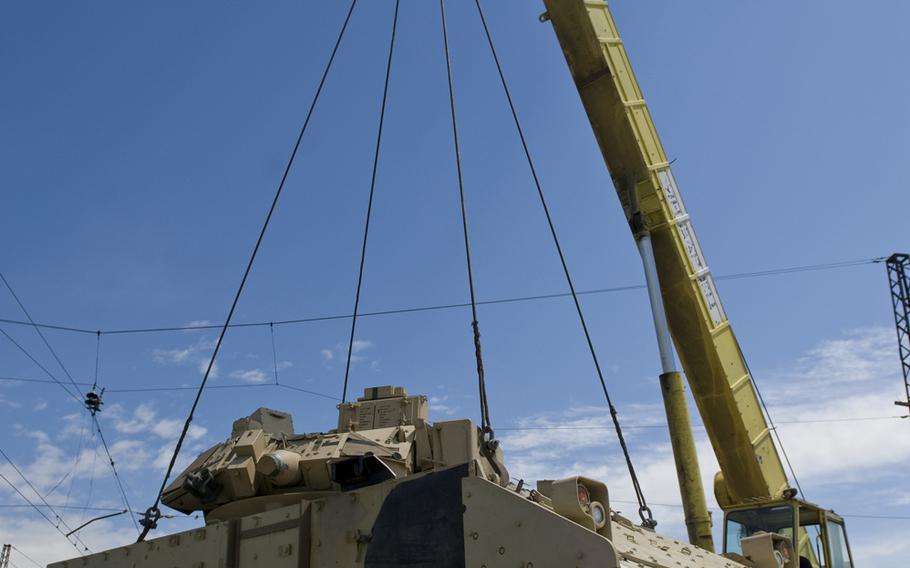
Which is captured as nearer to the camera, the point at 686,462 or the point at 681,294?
the point at 686,462

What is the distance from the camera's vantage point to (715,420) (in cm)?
1323

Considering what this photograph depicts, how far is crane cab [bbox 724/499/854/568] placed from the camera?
12.2m

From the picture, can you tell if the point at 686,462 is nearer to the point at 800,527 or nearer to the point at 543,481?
the point at 800,527

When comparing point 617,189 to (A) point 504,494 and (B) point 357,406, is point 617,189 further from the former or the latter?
(A) point 504,494

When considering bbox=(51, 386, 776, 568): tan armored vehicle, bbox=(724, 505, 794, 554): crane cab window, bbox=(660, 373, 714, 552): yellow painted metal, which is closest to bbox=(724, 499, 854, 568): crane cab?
bbox=(724, 505, 794, 554): crane cab window

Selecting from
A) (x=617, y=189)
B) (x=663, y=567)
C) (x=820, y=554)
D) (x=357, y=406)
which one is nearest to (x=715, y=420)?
(x=820, y=554)

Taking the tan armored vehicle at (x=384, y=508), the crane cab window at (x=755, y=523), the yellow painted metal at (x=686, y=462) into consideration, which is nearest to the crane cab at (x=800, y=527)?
the crane cab window at (x=755, y=523)

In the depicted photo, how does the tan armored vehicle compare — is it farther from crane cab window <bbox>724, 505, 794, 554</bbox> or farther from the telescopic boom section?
the telescopic boom section

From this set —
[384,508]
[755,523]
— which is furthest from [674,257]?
[384,508]

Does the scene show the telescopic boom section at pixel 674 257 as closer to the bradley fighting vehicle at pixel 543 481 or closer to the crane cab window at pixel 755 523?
the bradley fighting vehicle at pixel 543 481

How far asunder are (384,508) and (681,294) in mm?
8172

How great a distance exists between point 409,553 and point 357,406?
4096mm

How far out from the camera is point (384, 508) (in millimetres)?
6398

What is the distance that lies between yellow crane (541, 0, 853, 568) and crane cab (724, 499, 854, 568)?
0.05 feet
